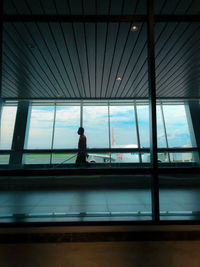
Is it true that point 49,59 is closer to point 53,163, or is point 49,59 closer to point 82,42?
point 82,42

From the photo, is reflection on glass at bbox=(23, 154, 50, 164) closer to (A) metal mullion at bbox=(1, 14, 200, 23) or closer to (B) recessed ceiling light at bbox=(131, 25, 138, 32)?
(A) metal mullion at bbox=(1, 14, 200, 23)

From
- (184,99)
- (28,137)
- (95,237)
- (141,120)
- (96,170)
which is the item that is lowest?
(95,237)

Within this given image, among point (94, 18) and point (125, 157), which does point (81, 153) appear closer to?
point (125, 157)

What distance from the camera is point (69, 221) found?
2.61 m

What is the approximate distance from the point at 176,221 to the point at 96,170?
4.63 ft

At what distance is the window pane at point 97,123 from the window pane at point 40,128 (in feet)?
6.78

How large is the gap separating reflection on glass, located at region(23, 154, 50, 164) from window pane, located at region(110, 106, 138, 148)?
4186mm

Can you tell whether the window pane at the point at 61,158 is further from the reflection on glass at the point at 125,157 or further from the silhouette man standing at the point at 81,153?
the reflection on glass at the point at 125,157

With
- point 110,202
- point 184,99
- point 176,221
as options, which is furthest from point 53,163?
point 184,99

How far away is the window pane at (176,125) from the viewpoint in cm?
962

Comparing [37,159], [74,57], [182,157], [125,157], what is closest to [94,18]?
[74,57]

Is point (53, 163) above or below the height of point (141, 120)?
below

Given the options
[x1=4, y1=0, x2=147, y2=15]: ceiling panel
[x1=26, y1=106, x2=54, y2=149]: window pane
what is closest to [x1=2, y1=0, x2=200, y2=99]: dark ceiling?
[x1=4, y1=0, x2=147, y2=15]: ceiling panel

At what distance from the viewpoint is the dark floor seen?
2770 mm
